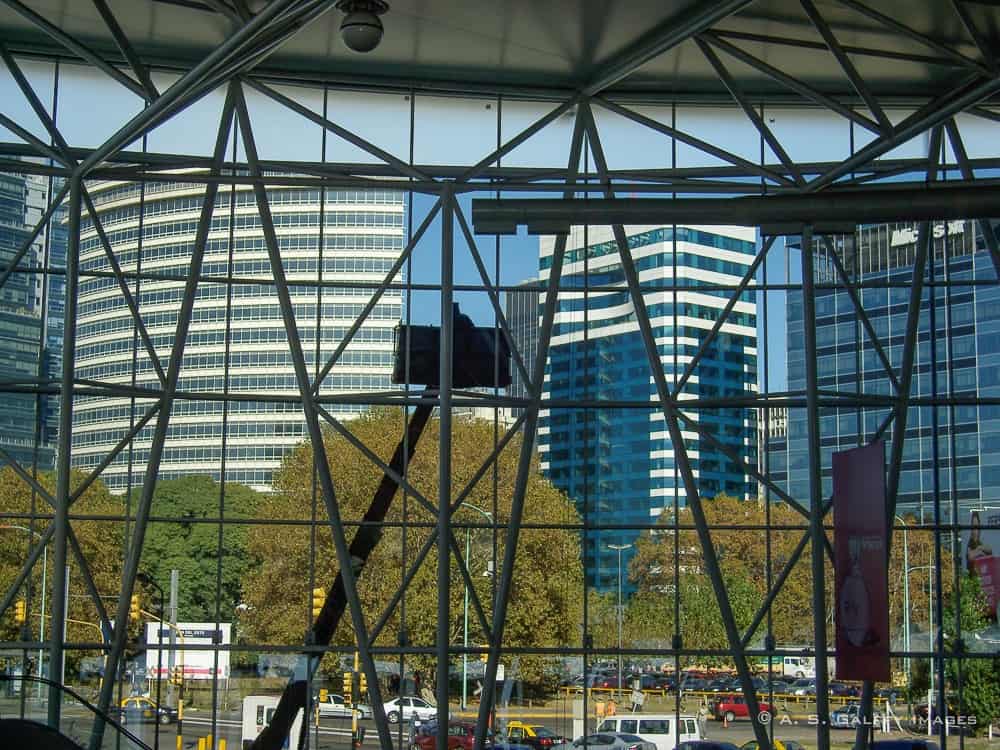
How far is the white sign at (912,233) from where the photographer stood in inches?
1181

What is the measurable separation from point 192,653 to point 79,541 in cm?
303

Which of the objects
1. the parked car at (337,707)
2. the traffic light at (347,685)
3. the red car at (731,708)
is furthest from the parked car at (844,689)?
the traffic light at (347,685)

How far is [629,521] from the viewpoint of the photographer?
2903 cm

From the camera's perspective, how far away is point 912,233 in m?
30.0

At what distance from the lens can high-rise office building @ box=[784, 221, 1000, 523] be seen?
29484mm

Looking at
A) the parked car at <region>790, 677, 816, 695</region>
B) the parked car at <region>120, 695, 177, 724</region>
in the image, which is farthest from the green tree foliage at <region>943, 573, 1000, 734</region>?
the parked car at <region>120, 695, 177, 724</region>

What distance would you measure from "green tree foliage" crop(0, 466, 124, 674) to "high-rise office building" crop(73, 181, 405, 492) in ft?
1.83

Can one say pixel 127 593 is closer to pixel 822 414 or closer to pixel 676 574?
pixel 676 574

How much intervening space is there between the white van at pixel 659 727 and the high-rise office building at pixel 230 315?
332 inches

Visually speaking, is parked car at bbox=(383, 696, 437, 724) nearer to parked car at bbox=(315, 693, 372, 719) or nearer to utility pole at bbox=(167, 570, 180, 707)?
parked car at bbox=(315, 693, 372, 719)

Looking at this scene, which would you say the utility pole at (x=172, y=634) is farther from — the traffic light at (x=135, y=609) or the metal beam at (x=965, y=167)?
the metal beam at (x=965, y=167)

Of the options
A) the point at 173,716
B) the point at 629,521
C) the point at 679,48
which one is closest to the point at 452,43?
the point at 679,48

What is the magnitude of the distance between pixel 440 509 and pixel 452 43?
318 inches

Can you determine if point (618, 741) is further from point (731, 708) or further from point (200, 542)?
point (200, 542)
